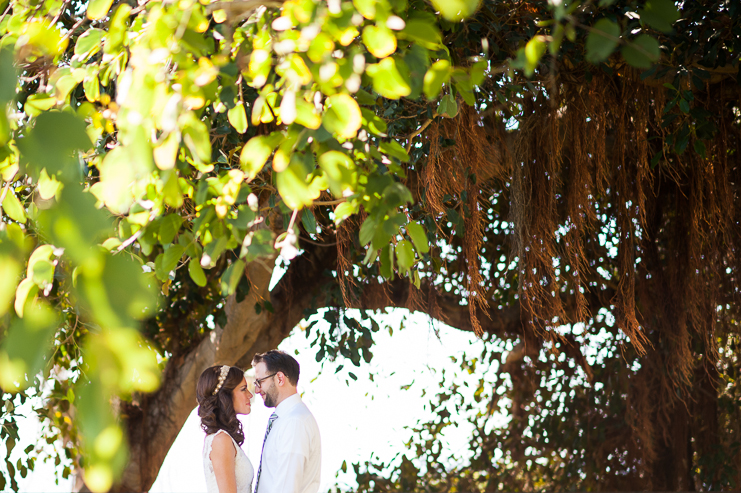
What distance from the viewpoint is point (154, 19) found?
0.75 m

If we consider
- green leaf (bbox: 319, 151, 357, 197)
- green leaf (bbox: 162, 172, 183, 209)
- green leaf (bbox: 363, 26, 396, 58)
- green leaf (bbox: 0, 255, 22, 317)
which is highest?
green leaf (bbox: 363, 26, 396, 58)

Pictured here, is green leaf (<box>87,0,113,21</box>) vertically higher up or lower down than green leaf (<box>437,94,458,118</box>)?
lower down

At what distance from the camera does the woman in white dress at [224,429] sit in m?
2.05

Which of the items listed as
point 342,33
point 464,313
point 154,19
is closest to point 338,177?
point 342,33

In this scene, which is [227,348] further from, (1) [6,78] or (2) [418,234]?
(1) [6,78]

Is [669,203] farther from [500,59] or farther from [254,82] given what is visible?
[254,82]

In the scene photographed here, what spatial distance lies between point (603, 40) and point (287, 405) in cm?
166

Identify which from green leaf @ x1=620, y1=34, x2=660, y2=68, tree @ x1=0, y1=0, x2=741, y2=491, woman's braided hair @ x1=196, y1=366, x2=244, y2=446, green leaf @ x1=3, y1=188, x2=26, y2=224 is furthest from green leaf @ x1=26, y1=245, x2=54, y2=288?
woman's braided hair @ x1=196, y1=366, x2=244, y2=446

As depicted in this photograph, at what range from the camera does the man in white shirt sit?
1.86 metres

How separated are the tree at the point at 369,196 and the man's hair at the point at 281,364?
366 millimetres

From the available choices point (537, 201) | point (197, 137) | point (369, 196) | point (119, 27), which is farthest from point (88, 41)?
point (537, 201)

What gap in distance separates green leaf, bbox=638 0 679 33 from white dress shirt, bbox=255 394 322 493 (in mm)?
1583

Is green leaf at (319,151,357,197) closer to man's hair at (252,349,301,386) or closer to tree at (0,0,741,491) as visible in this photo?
tree at (0,0,741,491)

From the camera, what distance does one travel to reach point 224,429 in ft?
7.11
